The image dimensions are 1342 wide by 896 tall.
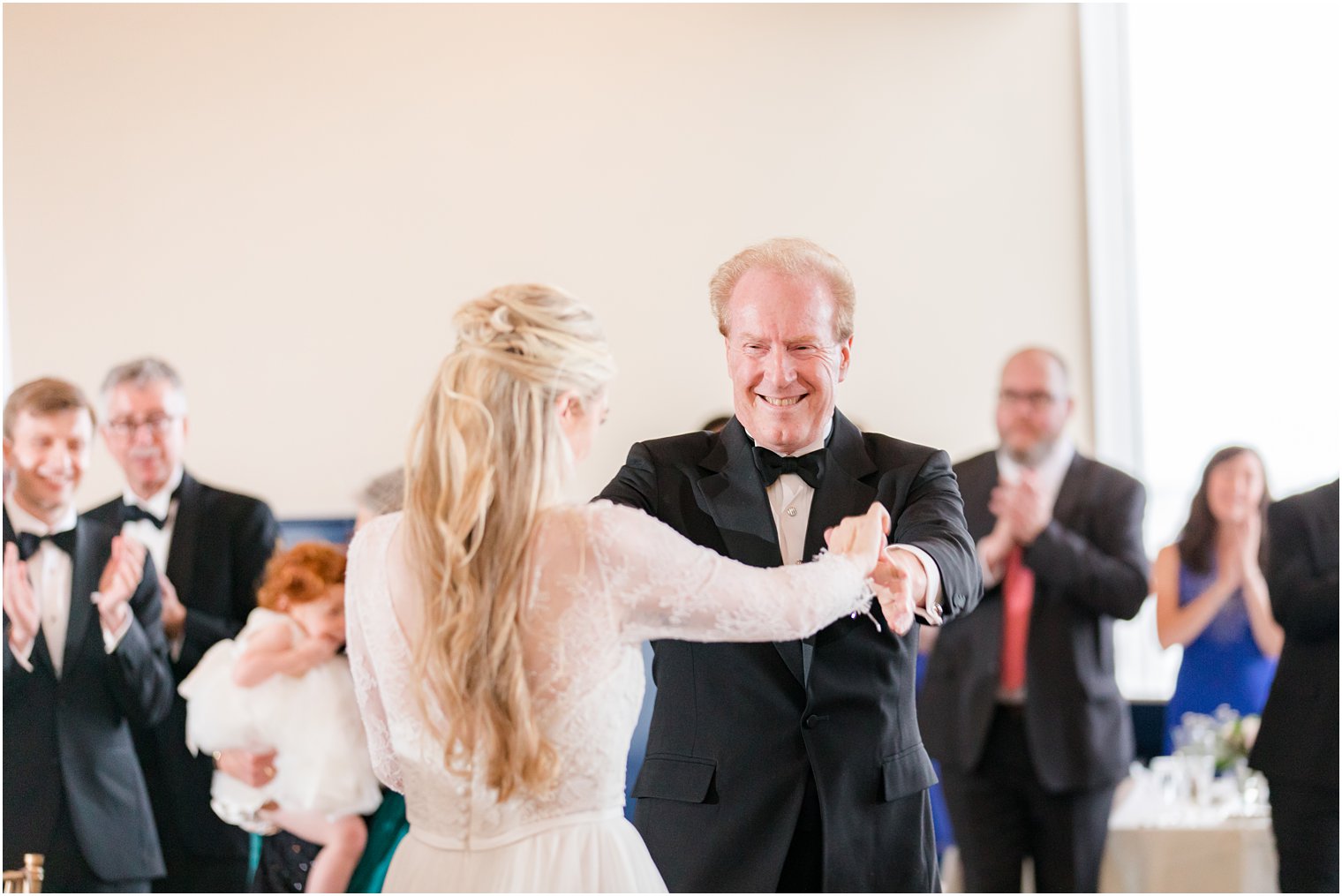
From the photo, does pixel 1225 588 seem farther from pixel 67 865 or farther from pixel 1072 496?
pixel 67 865

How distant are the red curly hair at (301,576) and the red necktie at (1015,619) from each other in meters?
1.96

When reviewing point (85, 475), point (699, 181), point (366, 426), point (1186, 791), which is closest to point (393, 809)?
point (366, 426)

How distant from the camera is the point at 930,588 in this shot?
2.01 m

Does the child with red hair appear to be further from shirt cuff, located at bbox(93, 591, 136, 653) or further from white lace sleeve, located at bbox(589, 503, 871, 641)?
white lace sleeve, located at bbox(589, 503, 871, 641)

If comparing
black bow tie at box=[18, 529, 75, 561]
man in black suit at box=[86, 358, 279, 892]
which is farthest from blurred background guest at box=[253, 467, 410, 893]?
black bow tie at box=[18, 529, 75, 561]

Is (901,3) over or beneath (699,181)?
over

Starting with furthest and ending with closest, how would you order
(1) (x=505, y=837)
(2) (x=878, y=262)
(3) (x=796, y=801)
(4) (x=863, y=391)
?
(2) (x=878, y=262), (4) (x=863, y=391), (3) (x=796, y=801), (1) (x=505, y=837)

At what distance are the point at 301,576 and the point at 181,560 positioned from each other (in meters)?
0.55

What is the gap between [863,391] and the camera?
141 inches

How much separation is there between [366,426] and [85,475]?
34.8 inches

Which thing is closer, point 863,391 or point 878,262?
point 863,391

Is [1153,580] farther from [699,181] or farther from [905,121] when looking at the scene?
[699,181]

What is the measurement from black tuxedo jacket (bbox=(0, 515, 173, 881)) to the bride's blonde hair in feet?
7.90

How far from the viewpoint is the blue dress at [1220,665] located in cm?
454
